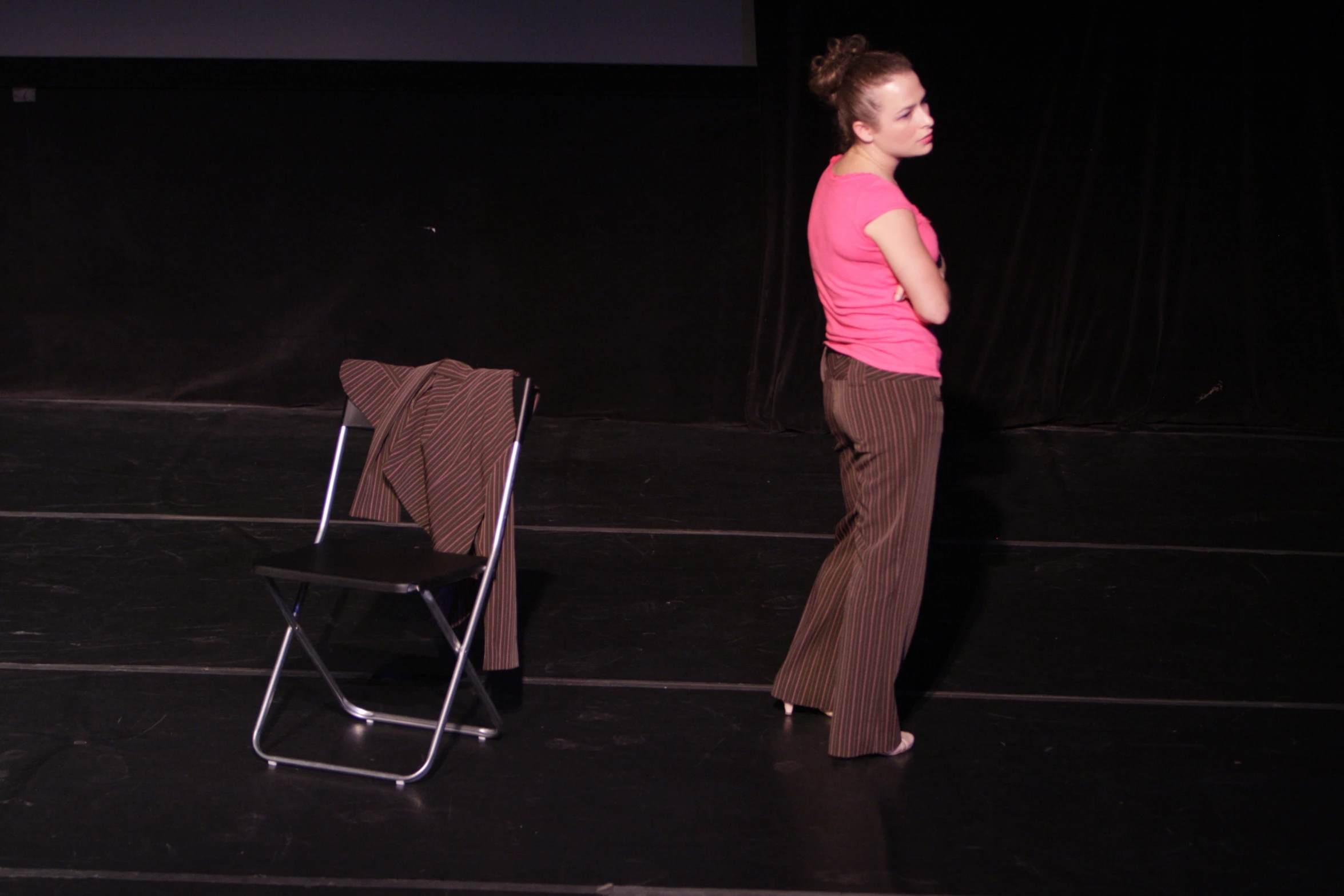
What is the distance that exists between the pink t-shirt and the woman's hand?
0.10 ft

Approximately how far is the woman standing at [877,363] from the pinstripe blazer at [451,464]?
64cm

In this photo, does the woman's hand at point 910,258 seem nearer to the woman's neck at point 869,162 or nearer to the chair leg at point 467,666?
the woman's neck at point 869,162

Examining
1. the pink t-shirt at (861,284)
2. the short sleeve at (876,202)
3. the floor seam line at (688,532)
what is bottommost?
the floor seam line at (688,532)

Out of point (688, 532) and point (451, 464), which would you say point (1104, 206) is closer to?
point (688, 532)

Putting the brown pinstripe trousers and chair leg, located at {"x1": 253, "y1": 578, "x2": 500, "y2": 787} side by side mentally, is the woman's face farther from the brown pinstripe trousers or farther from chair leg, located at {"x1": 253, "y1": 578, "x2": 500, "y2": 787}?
chair leg, located at {"x1": 253, "y1": 578, "x2": 500, "y2": 787}

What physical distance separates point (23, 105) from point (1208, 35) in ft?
16.0

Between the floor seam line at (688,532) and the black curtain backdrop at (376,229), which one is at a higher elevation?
the black curtain backdrop at (376,229)

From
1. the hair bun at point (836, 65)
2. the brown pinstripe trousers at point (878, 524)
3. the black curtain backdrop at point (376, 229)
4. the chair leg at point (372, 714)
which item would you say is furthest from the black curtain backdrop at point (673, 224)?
the chair leg at point (372, 714)

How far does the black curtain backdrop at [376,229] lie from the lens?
536 centimetres

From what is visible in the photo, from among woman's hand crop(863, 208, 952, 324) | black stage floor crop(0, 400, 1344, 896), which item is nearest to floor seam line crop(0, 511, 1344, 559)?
black stage floor crop(0, 400, 1344, 896)

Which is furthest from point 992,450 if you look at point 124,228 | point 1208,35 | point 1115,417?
point 124,228

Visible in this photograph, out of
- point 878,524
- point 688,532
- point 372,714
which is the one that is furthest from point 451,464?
point 688,532

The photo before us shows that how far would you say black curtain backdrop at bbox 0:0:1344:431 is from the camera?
17.3ft

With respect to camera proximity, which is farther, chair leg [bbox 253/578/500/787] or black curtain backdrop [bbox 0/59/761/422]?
black curtain backdrop [bbox 0/59/761/422]
